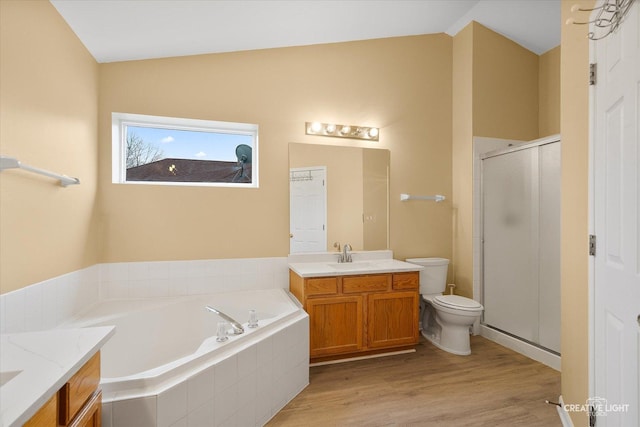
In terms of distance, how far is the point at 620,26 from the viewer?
122cm

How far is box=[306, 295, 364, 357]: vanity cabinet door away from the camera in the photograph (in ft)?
8.22

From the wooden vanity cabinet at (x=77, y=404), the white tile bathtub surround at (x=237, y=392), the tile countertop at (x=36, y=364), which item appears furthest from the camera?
the white tile bathtub surround at (x=237, y=392)

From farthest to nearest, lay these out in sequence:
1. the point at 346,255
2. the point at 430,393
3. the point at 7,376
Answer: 1. the point at 346,255
2. the point at 430,393
3. the point at 7,376

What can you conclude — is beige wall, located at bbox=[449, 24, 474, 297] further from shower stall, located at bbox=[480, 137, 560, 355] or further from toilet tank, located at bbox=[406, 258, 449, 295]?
toilet tank, located at bbox=[406, 258, 449, 295]

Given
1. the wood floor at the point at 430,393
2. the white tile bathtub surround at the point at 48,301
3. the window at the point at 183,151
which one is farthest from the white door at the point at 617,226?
the white tile bathtub surround at the point at 48,301

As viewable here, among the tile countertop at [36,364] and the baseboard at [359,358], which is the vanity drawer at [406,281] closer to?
the baseboard at [359,358]

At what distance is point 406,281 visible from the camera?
2779 millimetres

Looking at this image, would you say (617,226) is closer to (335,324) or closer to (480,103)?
(335,324)

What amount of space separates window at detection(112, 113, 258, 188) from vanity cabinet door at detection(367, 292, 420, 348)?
160 cm

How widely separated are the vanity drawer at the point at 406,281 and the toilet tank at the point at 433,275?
1.19 feet

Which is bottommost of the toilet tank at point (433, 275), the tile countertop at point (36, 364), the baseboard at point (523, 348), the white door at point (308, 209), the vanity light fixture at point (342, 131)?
Result: the baseboard at point (523, 348)

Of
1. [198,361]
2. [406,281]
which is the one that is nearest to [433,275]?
[406,281]

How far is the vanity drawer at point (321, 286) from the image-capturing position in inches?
99.0

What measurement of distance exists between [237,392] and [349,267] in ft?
4.75
